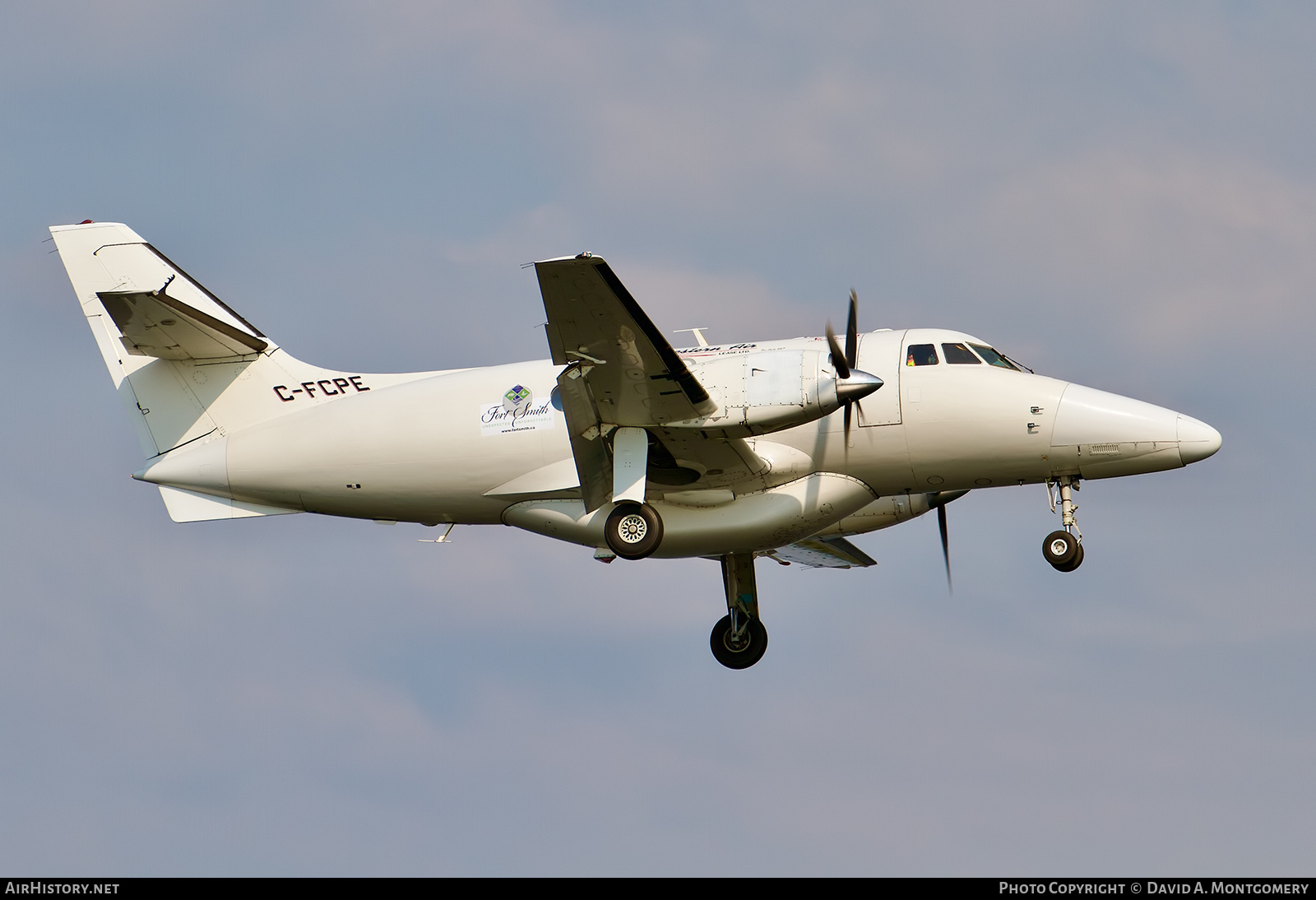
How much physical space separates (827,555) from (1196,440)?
6351 mm

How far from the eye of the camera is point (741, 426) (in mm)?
17922

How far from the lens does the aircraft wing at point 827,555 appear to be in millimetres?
22953

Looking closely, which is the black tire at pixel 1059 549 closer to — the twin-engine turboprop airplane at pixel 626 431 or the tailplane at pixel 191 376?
the twin-engine turboprop airplane at pixel 626 431

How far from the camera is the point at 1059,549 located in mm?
18609

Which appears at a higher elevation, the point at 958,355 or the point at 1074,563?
the point at 958,355

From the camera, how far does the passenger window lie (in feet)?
62.0

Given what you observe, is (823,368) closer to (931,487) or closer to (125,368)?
(931,487)

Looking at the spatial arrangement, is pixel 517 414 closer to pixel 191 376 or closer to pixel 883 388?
pixel 883 388

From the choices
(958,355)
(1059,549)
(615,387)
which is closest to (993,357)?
(958,355)

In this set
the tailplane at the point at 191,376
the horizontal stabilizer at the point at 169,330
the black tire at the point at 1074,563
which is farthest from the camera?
the tailplane at the point at 191,376

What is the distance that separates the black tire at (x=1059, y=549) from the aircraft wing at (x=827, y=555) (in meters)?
4.57

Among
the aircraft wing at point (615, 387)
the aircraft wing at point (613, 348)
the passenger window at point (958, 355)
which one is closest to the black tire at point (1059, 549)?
the passenger window at point (958, 355)
